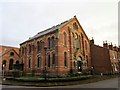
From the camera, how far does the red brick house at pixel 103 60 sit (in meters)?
43.2

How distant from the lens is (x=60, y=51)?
113 feet

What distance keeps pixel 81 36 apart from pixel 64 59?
10.7 metres

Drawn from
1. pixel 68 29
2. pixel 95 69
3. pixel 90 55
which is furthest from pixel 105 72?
pixel 68 29

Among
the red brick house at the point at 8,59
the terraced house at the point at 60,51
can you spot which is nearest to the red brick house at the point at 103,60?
the terraced house at the point at 60,51

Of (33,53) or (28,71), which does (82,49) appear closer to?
(33,53)

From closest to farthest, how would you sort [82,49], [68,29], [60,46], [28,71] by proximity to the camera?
[60,46] → [68,29] → [82,49] → [28,71]

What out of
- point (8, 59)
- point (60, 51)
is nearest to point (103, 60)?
point (60, 51)

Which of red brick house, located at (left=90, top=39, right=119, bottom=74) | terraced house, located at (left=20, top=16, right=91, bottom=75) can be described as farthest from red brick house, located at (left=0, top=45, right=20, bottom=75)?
red brick house, located at (left=90, top=39, right=119, bottom=74)

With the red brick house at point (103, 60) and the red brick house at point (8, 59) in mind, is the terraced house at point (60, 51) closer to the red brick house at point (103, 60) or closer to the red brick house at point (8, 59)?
the red brick house at point (103, 60)

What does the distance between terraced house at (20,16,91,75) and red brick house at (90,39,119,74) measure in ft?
6.75

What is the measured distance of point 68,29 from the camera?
3803 cm

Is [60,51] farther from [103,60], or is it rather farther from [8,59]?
[8,59]

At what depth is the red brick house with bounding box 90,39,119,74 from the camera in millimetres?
43188

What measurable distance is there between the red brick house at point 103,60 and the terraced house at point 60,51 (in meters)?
2.06
